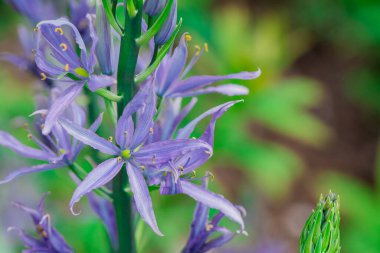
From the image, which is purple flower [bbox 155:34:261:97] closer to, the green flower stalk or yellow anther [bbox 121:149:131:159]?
yellow anther [bbox 121:149:131:159]

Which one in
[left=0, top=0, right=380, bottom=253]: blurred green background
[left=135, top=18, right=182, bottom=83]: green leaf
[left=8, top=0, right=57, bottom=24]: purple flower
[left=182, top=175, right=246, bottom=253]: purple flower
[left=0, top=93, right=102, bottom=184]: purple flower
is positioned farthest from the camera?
[left=0, top=0, right=380, bottom=253]: blurred green background

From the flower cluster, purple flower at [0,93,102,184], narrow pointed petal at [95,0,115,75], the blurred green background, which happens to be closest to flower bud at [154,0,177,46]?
the flower cluster

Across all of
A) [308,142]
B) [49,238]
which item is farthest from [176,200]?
[49,238]

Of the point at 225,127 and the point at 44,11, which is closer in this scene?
the point at 44,11

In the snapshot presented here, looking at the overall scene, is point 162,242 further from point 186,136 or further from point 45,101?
point 186,136

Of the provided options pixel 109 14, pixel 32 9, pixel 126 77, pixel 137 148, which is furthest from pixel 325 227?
pixel 32 9

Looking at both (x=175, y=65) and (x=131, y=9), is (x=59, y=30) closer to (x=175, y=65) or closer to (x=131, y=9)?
(x=131, y=9)
